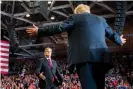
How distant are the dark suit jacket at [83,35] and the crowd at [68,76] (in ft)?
17.9

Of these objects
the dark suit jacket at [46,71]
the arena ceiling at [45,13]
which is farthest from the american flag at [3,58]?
the dark suit jacket at [46,71]

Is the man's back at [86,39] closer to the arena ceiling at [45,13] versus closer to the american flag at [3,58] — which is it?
the american flag at [3,58]

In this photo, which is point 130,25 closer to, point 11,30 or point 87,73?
point 11,30

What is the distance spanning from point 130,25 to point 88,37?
17761 millimetres

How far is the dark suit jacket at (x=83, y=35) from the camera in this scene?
11.3ft

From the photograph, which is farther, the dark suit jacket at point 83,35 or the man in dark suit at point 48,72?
the man in dark suit at point 48,72

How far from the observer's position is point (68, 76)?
17.8 m

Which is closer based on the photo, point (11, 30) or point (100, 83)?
point (100, 83)

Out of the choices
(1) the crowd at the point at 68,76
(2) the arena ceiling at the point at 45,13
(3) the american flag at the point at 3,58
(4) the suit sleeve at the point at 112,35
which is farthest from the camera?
(2) the arena ceiling at the point at 45,13

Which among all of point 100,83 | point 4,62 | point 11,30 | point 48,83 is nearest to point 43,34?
point 100,83

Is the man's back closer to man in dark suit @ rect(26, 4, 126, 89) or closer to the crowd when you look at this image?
man in dark suit @ rect(26, 4, 126, 89)

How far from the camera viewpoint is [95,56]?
3.44 m

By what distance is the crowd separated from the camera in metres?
14.3

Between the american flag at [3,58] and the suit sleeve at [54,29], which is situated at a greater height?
the suit sleeve at [54,29]
